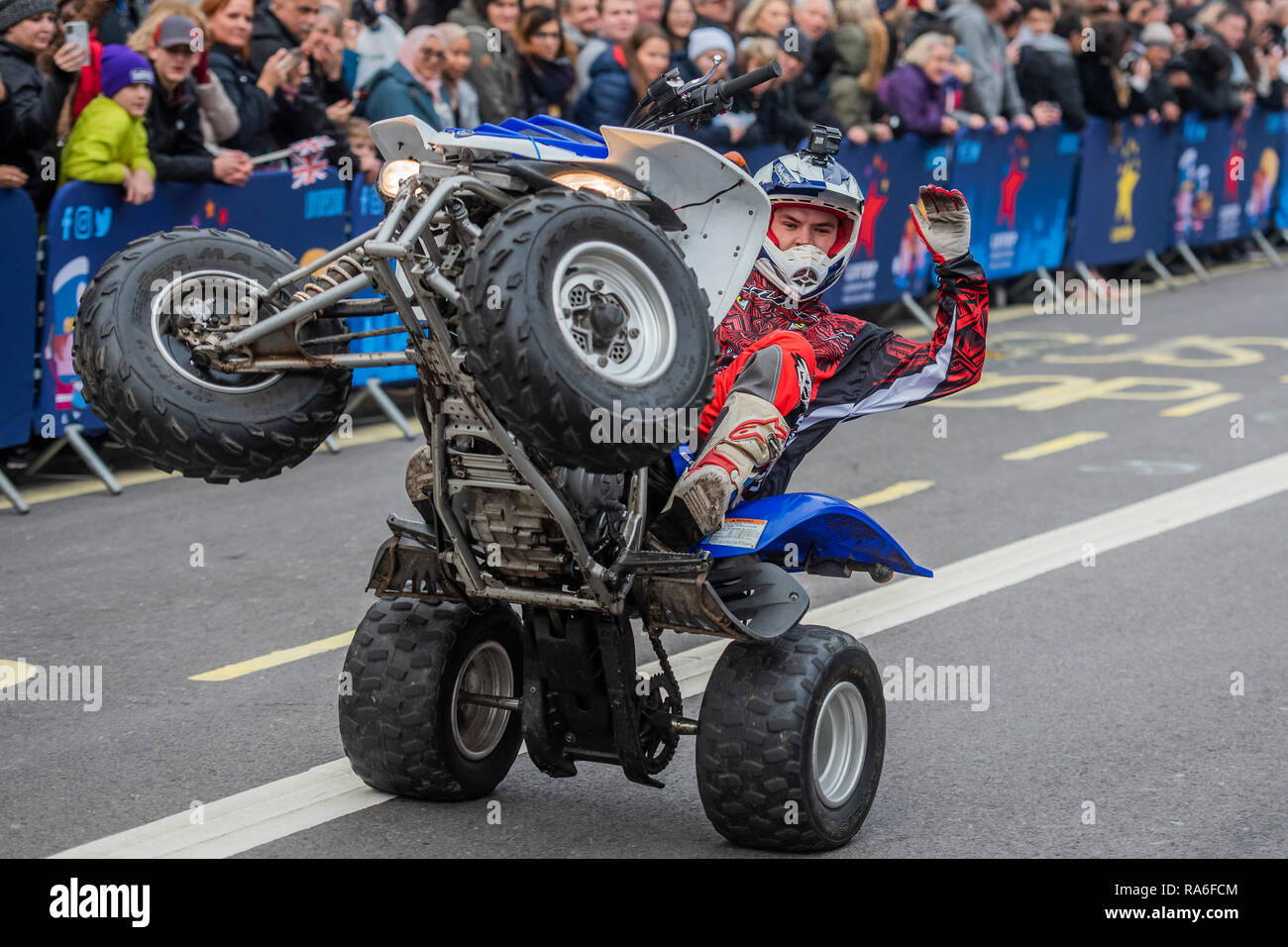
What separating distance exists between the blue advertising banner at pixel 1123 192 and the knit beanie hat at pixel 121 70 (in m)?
9.59

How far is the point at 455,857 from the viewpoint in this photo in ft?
15.6

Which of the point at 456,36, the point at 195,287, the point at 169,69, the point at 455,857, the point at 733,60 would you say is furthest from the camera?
the point at 733,60

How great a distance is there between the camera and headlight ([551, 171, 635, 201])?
4.26 meters

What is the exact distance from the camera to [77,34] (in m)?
8.95

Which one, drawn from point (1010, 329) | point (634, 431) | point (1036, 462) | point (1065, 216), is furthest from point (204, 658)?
point (1065, 216)

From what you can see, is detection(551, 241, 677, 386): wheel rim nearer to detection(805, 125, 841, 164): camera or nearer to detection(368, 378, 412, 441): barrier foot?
detection(805, 125, 841, 164): camera

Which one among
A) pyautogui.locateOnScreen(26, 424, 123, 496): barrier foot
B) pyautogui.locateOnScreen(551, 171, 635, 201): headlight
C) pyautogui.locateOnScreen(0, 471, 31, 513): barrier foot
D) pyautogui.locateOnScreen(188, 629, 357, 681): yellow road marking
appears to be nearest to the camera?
pyautogui.locateOnScreen(551, 171, 635, 201): headlight

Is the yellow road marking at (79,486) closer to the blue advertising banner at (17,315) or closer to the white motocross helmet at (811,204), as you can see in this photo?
the blue advertising banner at (17,315)

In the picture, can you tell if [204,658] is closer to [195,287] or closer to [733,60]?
[195,287]

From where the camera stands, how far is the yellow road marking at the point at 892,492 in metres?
9.06

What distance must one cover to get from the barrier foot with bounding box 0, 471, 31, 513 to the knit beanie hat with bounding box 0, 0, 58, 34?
2136 millimetres

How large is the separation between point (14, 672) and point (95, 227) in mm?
3391

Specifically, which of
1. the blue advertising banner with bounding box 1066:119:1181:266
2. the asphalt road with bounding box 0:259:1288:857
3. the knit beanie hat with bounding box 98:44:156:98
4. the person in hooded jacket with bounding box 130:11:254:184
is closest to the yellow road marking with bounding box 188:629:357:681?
the asphalt road with bounding box 0:259:1288:857

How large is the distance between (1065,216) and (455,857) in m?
12.9
